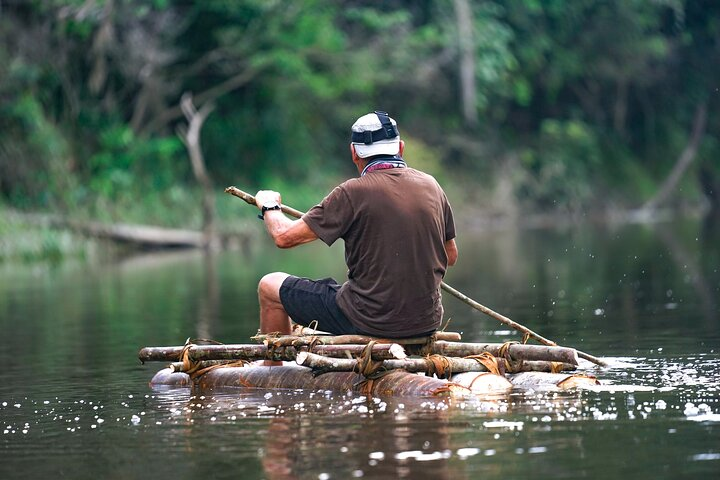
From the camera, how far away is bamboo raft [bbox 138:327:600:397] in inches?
348

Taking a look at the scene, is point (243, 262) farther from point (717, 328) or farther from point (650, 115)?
point (650, 115)

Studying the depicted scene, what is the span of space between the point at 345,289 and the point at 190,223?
23.9m

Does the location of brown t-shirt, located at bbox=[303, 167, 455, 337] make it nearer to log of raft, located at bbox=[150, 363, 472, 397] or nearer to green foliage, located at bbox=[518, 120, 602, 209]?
log of raft, located at bbox=[150, 363, 472, 397]

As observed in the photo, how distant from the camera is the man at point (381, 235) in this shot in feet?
29.5

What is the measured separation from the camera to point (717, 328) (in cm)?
1233

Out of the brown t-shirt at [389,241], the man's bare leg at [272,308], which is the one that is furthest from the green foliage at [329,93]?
the brown t-shirt at [389,241]

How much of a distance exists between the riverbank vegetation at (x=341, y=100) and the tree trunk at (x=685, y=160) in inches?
3.3

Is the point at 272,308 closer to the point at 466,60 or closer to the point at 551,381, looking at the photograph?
the point at 551,381

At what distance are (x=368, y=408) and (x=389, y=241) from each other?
119 centimetres

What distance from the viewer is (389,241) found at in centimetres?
902

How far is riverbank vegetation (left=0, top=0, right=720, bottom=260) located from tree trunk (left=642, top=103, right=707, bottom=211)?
0.08 meters

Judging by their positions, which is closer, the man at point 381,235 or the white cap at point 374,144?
the man at point 381,235

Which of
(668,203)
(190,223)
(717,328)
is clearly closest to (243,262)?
(190,223)

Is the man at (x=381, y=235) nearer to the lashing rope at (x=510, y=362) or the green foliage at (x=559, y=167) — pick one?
the lashing rope at (x=510, y=362)
